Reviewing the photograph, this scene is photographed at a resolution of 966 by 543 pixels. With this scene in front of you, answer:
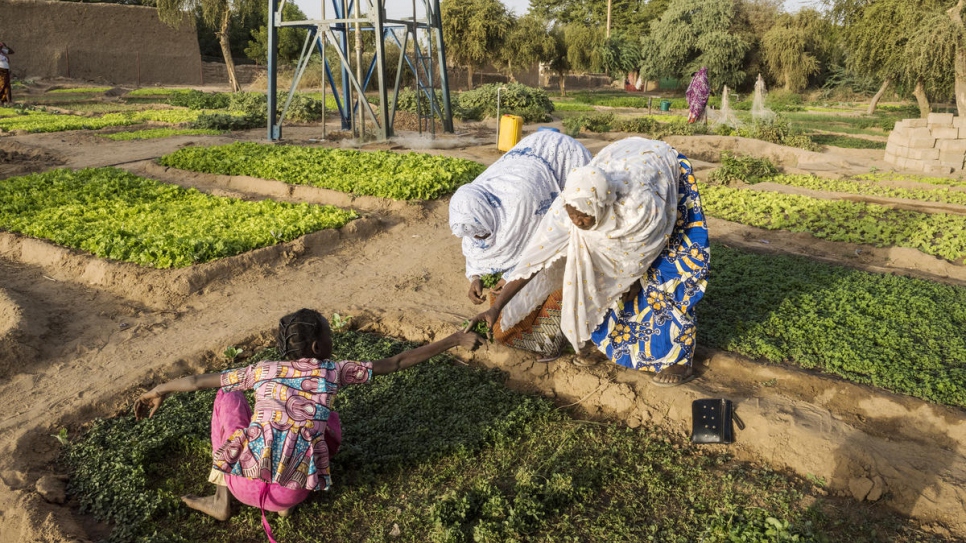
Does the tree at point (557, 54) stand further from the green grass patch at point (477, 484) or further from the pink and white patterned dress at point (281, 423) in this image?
the pink and white patterned dress at point (281, 423)

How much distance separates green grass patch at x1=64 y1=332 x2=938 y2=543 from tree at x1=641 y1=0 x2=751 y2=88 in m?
39.2

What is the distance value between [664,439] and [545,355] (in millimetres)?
1128

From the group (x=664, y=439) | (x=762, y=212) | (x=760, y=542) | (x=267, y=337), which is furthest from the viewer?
(x=762, y=212)

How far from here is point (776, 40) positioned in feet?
122

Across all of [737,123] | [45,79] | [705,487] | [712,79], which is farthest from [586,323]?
[712,79]

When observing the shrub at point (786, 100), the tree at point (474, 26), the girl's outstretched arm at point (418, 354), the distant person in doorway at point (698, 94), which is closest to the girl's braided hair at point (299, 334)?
the girl's outstretched arm at point (418, 354)

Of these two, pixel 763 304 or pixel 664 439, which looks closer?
pixel 664 439

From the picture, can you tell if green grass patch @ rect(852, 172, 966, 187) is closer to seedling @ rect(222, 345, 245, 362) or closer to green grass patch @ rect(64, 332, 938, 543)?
green grass patch @ rect(64, 332, 938, 543)

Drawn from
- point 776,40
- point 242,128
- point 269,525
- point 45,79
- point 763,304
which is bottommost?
point 269,525

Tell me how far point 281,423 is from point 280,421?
0.01 m

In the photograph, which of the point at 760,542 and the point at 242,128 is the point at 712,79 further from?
the point at 760,542

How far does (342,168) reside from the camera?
10031 millimetres

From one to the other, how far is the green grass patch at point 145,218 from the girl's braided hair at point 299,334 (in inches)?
147

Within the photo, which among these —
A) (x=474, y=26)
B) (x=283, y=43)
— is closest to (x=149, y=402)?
(x=474, y=26)
